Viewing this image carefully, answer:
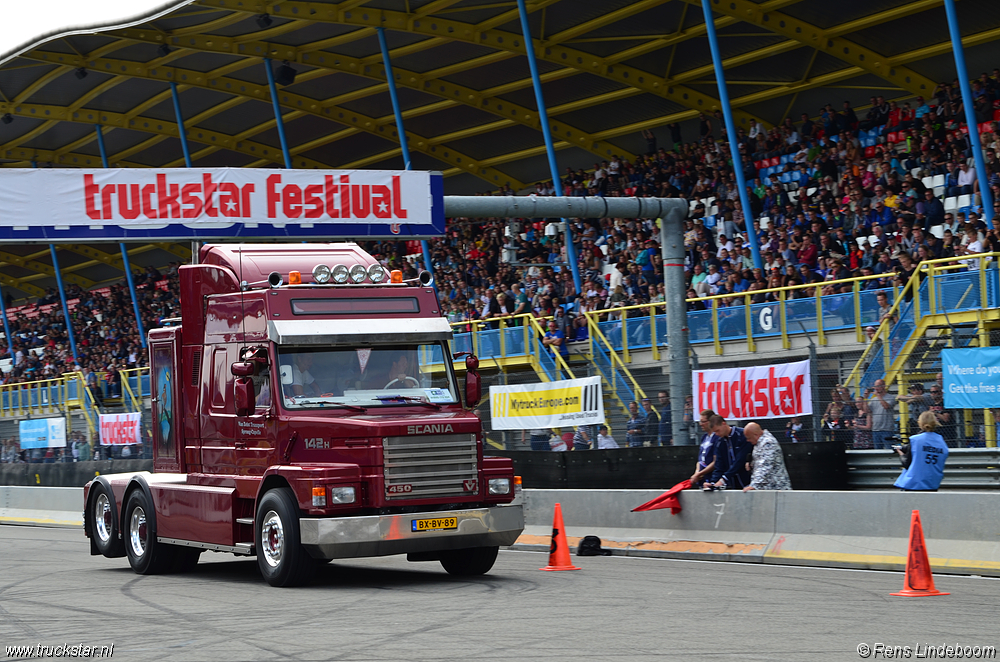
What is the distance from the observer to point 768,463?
601 inches

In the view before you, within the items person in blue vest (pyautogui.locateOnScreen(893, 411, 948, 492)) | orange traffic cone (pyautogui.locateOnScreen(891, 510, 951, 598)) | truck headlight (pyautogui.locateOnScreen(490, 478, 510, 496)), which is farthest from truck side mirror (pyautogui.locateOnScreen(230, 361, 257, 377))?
person in blue vest (pyautogui.locateOnScreen(893, 411, 948, 492))

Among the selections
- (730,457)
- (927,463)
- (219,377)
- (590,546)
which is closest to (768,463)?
(730,457)

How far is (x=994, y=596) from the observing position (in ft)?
35.9

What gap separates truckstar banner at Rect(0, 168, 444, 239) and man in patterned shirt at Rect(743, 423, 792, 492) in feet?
25.1

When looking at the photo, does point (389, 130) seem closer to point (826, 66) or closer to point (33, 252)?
point (826, 66)

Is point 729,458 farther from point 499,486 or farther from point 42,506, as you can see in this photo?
point 42,506

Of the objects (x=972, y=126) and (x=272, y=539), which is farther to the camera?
(x=972, y=126)

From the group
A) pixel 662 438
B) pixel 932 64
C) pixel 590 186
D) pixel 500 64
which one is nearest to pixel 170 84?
pixel 500 64

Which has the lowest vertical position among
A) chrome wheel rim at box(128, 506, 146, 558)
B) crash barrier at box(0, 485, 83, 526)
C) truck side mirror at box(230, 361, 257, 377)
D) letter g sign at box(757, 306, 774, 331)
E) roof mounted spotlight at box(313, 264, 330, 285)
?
crash barrier at box(0, 485, 83, 526)

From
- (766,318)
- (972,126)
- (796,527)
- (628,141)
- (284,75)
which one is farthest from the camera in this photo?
(628,141)

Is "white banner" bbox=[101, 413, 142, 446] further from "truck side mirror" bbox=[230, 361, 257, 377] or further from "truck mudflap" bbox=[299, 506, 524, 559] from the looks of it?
"truck mudflap" bbox=[299, 506, 524, 559]

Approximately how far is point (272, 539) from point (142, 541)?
3072 mm

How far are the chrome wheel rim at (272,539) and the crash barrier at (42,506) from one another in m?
14.3

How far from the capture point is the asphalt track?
8617 millimetres
